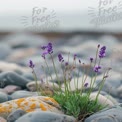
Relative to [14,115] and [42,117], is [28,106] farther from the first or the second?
[42,117]

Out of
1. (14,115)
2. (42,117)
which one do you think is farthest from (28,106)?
(42,117)

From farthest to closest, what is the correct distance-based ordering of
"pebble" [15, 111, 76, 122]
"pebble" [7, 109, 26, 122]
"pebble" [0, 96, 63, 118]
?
"pebble" [0, 96, 63, 118], "pebble" [7, 109, 26, 122], "pebble" [15, 111, 76, 122]

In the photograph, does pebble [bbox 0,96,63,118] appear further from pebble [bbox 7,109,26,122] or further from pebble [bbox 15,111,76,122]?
pebble [bbox 15,111,76,122]

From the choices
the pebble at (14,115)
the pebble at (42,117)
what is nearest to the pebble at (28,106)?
the pebble at (14,115)

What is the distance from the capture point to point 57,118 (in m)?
3.37

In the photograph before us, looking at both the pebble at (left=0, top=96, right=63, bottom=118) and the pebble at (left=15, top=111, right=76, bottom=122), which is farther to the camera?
the pebble at (left=0, top=96, right=63, bottom=118)

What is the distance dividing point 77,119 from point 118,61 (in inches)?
203

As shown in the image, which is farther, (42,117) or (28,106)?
(28,106)

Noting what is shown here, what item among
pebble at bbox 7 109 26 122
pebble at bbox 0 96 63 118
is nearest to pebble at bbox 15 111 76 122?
pebble at bbox 7 109 26 122

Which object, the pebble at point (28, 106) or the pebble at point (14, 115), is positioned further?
the pebble at point (28, 106)

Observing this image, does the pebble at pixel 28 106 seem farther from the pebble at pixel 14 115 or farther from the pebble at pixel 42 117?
the pebble at pixel 42 117

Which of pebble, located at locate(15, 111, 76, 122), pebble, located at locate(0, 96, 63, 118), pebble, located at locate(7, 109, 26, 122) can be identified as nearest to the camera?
pebble, located at locate(15, 111, 76, 122)

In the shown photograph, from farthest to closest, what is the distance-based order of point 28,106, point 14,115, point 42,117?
point 28,106 → point 14,115 → point 42,117

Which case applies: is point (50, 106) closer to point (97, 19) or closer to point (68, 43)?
point (97, 19)
